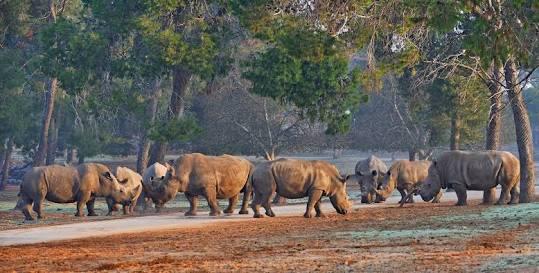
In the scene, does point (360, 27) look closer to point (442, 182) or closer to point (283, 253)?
point (442, 182)

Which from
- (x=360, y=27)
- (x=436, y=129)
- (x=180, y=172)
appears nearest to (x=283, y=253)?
(x=360, y=27)

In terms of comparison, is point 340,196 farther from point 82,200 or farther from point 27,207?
point 27,207

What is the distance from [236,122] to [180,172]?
32375 mm

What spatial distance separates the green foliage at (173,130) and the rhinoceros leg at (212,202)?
23.5 feet

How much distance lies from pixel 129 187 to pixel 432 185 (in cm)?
1046

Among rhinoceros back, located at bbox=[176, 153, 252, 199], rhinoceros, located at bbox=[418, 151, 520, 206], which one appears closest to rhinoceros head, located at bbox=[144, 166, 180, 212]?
rhinoceros back, located at bbox=[176, 153, 252, 199]

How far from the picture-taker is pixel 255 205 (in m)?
33.5

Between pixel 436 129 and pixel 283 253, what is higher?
pixel 436 129

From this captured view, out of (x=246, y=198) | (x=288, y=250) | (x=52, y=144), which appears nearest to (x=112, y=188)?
(x=246, y=198)

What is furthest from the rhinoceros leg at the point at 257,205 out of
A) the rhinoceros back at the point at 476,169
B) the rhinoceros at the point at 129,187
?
the rhinoceros at the point at 129,187

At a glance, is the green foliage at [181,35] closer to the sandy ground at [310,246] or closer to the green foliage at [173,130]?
the green foliage at [173,130]

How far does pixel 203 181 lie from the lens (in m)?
36.0

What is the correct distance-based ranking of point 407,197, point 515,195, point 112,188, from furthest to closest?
point 407,197 → point 112,188 → point 515,195

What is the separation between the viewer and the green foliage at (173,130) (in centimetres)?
4275
